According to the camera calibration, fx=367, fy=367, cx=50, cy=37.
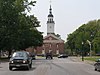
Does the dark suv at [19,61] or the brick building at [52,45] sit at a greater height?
the brick building at [52,45]

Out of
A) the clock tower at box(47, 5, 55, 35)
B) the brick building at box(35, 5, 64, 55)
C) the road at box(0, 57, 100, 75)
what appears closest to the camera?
the road at box(0, 57, 100, 75)

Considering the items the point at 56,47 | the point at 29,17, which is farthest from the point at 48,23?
the point at 29,17

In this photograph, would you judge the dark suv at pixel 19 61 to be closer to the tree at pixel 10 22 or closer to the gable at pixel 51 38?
the tree at pixel 10 22

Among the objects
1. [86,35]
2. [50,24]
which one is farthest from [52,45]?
[86,35]

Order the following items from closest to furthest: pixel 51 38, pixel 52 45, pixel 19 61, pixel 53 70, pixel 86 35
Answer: pixel 19 61 → pixel 53 70 → pixel 86 35 → pixel 51 38 → pixel 52 45

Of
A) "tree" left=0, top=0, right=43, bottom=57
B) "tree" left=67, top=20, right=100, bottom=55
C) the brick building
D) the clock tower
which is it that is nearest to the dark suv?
"tree" left=0, top=0, right=43, bottom=57

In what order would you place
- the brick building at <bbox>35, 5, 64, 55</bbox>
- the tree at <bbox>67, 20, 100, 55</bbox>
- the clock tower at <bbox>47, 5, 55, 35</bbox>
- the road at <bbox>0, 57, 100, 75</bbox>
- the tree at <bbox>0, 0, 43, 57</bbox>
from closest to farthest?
the road at <bbox>0, 57, 100, 75</bbox> → the tree at <bbox>0, 0, 43, 57</bbox> → the tree at <bbox>67, 20, 100, 55</bbox> → the brick building at <bbox>35, 5, 64, 55</bbox> → the clock tower at <bbox>47, 5, 55, 35</bbox>

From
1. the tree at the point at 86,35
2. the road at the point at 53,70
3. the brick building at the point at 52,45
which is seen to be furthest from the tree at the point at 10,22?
the brick building at the point at 52,45

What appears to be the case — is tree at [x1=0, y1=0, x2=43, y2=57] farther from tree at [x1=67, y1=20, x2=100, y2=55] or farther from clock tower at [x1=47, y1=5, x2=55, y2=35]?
clock tower at [x1=47, y1=5, x2=55, y2=35]

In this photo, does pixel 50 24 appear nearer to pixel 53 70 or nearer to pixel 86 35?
pixel 86 35

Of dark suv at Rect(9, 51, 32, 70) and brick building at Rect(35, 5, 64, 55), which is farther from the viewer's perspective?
brick building at Rect(35, 5, 64, 55)

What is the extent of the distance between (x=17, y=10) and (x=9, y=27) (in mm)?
4391

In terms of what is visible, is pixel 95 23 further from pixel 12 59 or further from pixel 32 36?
pixel 12 59

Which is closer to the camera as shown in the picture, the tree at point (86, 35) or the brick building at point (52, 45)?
the tree at point (86, 35)
